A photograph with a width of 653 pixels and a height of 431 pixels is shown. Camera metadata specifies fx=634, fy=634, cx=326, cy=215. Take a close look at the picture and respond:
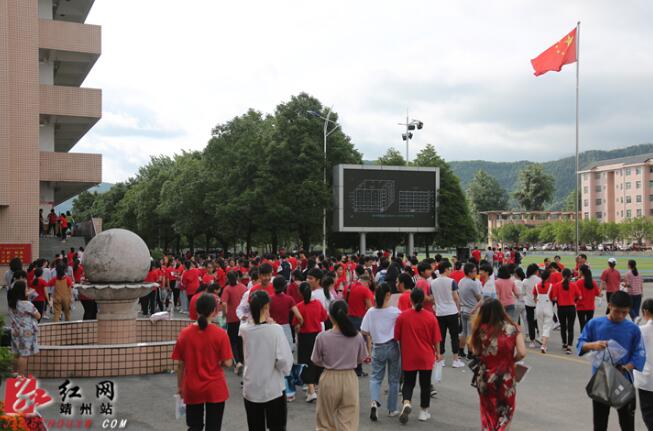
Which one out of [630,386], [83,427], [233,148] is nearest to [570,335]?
[630,386]

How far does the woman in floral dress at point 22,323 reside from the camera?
9305mm

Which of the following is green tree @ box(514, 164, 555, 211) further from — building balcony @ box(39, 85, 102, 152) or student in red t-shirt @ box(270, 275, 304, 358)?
student in red t-shirt @ box(270, 275, 304, 358)

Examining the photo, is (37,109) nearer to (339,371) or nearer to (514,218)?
(339,371)

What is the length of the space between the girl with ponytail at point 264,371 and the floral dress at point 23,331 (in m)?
5.10

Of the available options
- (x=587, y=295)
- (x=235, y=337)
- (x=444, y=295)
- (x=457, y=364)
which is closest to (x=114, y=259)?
(x=235, y=337)

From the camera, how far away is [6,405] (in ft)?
18.8

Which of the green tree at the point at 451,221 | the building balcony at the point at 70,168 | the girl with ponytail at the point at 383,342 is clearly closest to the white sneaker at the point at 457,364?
the girl with ponytail at the point at 383,342

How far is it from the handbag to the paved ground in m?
2.21

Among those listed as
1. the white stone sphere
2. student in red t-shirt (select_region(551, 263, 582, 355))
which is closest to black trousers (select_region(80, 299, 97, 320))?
the white stone sphere

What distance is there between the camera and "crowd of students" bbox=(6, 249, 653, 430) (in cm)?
572

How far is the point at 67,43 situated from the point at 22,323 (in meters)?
25.2

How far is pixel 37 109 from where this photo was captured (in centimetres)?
2883

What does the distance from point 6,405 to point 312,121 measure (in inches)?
1512

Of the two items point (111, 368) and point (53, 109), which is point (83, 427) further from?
point (53, 109)
